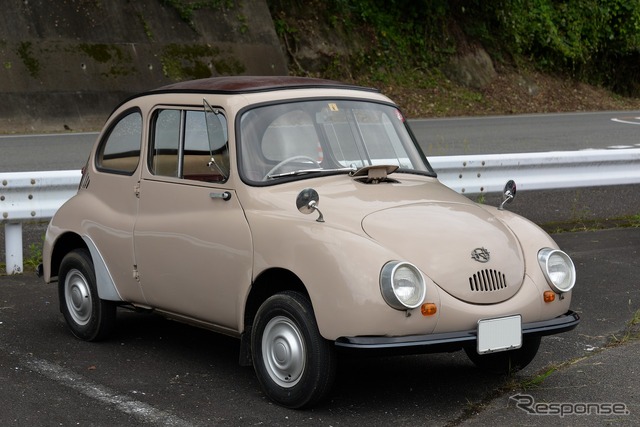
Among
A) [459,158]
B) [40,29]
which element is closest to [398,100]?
[40,29]

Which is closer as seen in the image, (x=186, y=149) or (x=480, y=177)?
(x=186, y=149)

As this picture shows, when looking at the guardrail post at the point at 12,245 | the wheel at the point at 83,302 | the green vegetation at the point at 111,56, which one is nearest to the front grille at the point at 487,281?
the wheel at the point at 83,302

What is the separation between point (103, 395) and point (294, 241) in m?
1.34

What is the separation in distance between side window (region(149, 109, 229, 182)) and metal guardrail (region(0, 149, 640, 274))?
2.42m

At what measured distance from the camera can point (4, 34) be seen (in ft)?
64.3

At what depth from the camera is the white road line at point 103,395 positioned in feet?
17.0

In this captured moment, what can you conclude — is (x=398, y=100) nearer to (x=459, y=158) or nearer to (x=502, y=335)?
(x=459, y=158)

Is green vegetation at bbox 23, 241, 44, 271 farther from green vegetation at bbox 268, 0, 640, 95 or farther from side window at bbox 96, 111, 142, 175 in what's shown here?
green vegetation at bbox 268, 0, 640, 95

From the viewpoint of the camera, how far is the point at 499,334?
5223mm

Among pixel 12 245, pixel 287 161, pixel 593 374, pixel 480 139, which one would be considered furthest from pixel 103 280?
pixel 480 139

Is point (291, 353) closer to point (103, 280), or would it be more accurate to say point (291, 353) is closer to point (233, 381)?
point (233, 381)

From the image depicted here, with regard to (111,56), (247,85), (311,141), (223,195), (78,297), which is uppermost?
(111,56)

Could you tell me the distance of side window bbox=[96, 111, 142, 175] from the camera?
664 centimetres

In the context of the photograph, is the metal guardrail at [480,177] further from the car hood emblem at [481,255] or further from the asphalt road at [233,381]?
the car hood emblem at [481,255]
